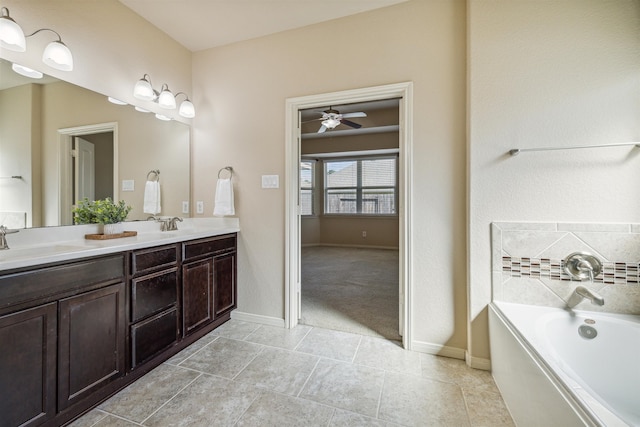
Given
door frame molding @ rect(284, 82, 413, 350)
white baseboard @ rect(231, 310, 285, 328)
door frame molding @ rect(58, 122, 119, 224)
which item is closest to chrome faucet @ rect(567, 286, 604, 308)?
door frame molding @ rect(284, 82, 413, 350)

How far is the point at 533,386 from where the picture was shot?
1.15 meters

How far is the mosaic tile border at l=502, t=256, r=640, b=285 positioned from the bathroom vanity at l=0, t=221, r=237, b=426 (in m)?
2.24

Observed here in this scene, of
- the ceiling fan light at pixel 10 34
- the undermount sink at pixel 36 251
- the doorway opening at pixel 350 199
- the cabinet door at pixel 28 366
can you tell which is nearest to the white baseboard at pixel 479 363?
the doorway opening at pixel 350 199

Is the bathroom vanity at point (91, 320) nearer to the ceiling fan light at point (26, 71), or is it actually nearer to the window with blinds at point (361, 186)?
the ceiling fan light at point (26, 71)

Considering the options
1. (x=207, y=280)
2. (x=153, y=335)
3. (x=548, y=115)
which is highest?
(x=548, y=115)

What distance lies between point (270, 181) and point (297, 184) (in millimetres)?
250

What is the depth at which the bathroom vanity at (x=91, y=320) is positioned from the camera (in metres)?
1.11

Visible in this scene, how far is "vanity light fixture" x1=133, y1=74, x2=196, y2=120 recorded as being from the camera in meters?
2.10

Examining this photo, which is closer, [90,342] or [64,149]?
[90,342]

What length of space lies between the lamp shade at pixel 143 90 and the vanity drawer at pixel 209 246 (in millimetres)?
1249

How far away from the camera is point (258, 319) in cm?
248

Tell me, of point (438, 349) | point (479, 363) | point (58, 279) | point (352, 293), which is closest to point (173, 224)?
point (58, 279)

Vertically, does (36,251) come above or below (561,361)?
above

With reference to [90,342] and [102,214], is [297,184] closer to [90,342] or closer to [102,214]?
[102,214]
